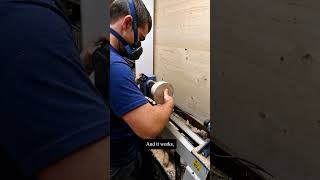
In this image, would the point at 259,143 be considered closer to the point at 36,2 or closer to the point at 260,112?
the point at 260,112

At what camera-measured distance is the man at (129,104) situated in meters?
0.62

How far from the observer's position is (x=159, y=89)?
2.24ft

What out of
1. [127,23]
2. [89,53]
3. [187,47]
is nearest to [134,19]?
[127,23]

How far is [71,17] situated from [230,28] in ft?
1.37

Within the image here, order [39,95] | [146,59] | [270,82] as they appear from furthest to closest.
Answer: [146,59]
[270,82]
[39,95]

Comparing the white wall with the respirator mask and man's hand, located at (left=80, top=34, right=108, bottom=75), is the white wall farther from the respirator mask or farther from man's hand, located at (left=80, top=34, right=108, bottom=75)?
man's hand, located at (left=80, top=34, right=108, bottom=75)

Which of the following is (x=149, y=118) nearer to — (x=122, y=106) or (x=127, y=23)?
(x=122, y=106)

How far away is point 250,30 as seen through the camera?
611mm

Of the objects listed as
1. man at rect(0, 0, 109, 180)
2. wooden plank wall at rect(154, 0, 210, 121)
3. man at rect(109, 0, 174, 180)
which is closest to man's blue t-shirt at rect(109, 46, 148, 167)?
man at rect(109, 0, 174, 180)

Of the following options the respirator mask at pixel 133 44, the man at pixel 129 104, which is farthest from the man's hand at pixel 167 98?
the respirator mask at pixel 133 44

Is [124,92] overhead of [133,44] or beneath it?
beneath

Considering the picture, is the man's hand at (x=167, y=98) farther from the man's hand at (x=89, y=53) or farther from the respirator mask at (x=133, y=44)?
the man's hand at (x=89, y=53)

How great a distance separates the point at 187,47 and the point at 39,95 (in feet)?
1.48

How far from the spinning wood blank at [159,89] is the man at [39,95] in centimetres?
38
